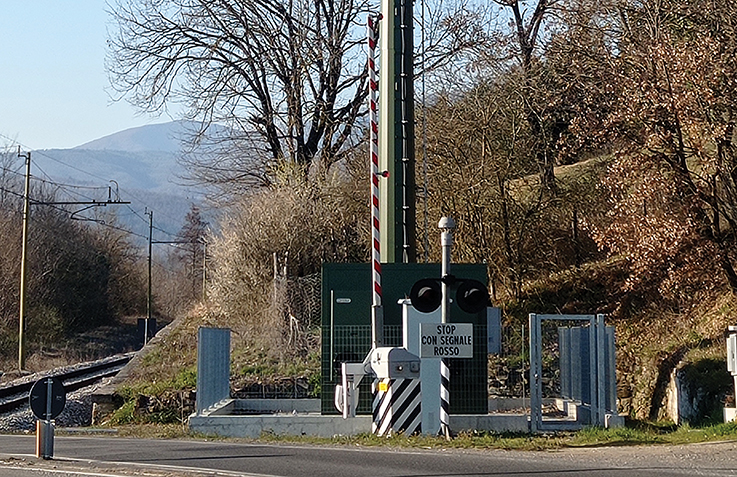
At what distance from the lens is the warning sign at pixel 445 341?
16.6 metres

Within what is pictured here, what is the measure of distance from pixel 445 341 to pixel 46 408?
6195 mm

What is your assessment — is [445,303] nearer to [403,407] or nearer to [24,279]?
[403,407]

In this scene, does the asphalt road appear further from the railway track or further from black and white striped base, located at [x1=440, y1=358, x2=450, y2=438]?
the railway track

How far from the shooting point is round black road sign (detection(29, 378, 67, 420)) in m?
13.7

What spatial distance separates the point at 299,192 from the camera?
32.1 m

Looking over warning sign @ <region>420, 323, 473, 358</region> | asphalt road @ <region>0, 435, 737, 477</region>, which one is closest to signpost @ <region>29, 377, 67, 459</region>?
asphalt road @ <region>0, 435, 737, 477</region>

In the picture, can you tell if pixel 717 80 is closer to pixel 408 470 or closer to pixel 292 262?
pixel 408 470

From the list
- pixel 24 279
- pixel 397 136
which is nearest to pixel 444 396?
pixel 397 136

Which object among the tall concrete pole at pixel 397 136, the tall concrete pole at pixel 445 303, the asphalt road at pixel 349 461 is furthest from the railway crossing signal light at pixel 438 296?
the tall concrete pole at pixel 397 136

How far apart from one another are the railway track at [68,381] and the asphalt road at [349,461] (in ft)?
41.6

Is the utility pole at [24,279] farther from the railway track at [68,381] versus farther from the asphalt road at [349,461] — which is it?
the asphalt road at [349,461]

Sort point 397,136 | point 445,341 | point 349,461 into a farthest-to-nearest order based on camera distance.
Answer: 1. point 397,136
2. point 445,341
3. point 349,461

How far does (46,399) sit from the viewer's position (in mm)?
13797

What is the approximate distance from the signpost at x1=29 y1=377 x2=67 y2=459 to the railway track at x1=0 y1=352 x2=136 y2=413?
45.5ft
